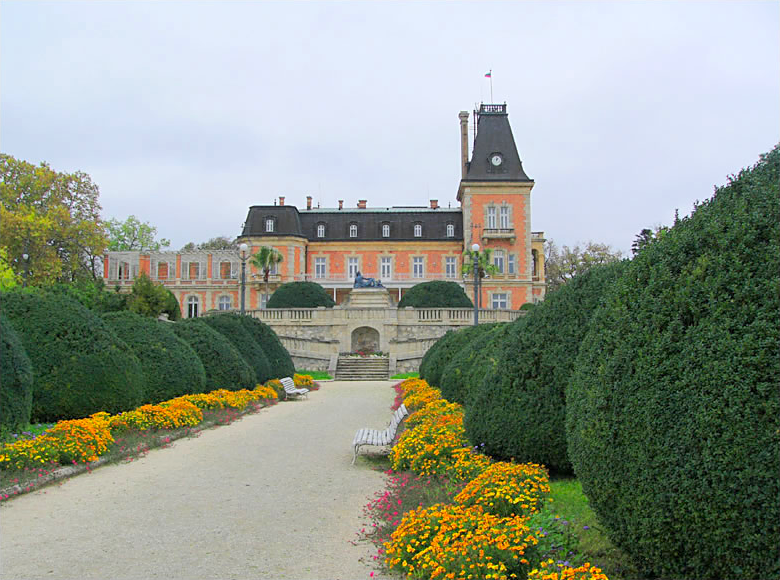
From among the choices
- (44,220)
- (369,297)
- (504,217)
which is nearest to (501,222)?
(504,217)

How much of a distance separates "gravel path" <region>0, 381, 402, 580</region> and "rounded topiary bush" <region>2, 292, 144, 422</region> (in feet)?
6.97

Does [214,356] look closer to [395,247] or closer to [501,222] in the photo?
[501,222]

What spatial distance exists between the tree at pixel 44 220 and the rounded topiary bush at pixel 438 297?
784 inches

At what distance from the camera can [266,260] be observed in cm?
5141

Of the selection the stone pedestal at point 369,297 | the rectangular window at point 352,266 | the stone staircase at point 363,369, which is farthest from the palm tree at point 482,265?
the stone staircase at point 363,369

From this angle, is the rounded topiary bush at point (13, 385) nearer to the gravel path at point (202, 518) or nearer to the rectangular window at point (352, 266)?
the gravel path at point (202, 518)

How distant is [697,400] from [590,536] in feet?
6.33

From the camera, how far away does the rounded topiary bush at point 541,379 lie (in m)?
7.16

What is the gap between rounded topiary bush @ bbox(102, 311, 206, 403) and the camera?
14266 mm

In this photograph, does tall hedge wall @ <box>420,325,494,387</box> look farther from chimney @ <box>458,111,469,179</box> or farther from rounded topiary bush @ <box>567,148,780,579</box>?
chimney @ <box>458,111,469,179</box>

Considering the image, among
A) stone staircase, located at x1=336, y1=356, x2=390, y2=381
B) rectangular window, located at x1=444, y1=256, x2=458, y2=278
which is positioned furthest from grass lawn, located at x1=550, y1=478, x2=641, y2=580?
rectangular window, located at x1=444, y1=256, x2=458, y2=278

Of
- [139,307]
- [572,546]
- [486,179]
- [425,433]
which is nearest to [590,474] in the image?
[572,546]

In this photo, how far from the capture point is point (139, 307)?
3694 cm

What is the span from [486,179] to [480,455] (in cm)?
4878
